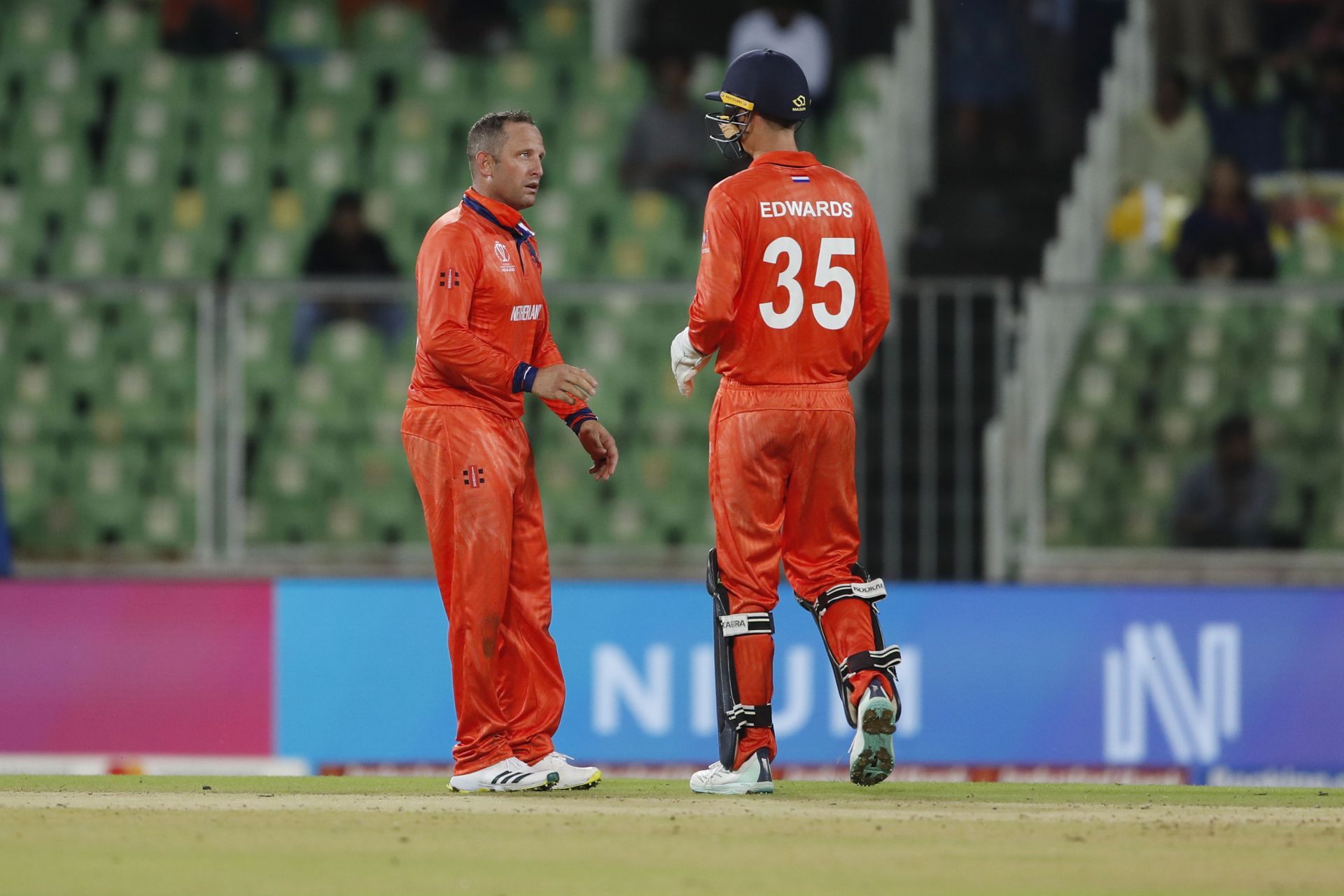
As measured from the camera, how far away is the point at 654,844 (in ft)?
18.7

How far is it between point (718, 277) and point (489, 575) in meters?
1.19

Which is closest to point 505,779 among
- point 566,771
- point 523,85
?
point 566,771

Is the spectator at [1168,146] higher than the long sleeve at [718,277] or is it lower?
higher

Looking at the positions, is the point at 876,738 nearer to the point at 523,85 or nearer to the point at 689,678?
the point at 689,678

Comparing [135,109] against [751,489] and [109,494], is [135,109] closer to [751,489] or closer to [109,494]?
[109,494]

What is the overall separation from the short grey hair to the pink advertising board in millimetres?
4000

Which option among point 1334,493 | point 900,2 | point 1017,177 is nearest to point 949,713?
point 1334,493

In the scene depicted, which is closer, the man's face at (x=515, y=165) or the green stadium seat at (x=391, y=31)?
the man's face at (x=515, y=165)

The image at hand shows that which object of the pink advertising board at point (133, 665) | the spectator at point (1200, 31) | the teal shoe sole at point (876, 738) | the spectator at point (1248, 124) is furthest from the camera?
the spectator at point (1200, 31)

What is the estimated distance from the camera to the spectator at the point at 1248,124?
1472 centimetres

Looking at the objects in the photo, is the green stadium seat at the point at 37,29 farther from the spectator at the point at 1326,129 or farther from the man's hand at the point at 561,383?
the man's hand at the point at 561,383

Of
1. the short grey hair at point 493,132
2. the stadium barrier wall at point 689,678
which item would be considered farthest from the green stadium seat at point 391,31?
the short grey hair at point 493,132

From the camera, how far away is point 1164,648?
33.2 feet

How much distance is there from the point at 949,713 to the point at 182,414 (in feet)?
14.1
